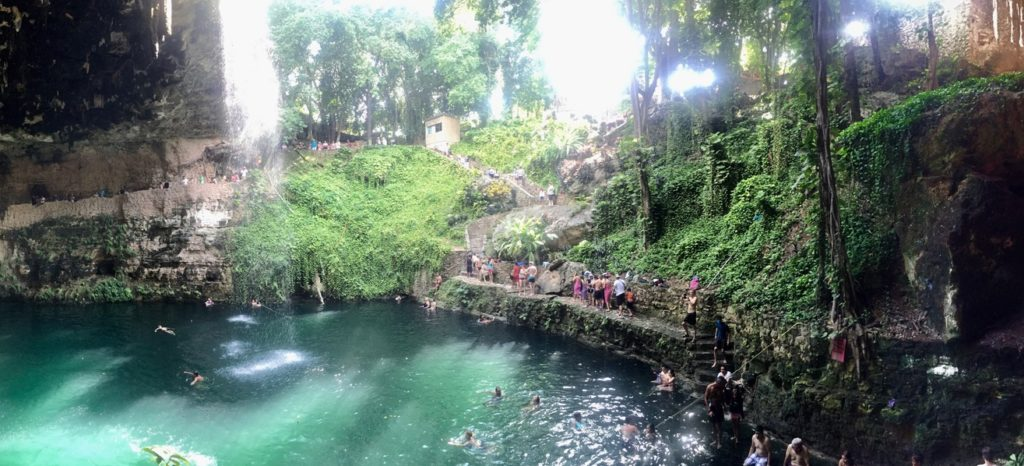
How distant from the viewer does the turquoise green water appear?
386 inches

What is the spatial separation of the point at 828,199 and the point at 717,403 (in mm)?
4160

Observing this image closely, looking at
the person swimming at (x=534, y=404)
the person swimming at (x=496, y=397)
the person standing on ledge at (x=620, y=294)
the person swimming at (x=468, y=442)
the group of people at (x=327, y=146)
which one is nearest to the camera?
the person swimming at (x=468, y=442)

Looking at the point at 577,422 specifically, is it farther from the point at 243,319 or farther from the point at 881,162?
the point at 243,319

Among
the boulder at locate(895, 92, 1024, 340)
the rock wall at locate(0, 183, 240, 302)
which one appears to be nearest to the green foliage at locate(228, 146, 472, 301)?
the rock wall at locate(0, 183, 240, 302)

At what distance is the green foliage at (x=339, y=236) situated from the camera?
22.9 metres

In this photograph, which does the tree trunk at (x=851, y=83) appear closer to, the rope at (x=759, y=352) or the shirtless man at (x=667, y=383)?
the rope at (x=759, y=352)

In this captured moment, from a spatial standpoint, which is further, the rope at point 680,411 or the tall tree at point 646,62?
the tall tree at point 646,62

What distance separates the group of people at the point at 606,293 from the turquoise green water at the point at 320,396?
153cm

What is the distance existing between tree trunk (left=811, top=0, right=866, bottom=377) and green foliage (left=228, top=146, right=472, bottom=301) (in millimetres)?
16896

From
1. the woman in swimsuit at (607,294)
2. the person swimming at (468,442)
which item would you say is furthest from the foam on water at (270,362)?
the woman in swimsuit at (607,294)

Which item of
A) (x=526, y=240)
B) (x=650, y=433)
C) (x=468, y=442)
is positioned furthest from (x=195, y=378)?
(x=526, y=240)

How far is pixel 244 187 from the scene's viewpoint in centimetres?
2450

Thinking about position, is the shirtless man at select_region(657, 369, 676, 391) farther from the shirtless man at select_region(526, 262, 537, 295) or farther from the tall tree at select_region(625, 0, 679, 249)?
the shirtless man at select_region(526, 262, 537, 295)

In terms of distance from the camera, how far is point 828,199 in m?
9.42
